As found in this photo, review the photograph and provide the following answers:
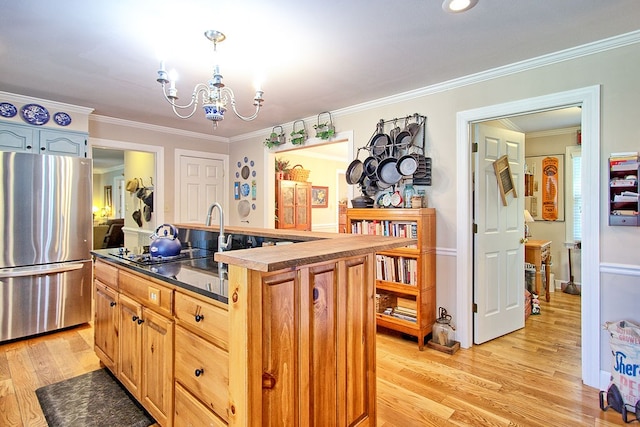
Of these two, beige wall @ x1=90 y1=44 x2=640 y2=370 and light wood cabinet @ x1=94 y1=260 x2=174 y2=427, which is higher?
beige wall @ x1=90 y1=44 x2=640 y2=370

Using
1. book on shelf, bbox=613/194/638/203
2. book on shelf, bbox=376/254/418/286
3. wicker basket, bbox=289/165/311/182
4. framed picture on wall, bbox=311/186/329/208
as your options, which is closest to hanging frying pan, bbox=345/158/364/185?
book on shelf, bbox=376/254/418/286

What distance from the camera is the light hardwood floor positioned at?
1.97 meters

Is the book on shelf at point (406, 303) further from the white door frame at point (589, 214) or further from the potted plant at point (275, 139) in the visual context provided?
the potted plant at point (275, 139)

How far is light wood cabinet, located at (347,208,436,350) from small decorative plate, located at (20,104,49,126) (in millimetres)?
3415

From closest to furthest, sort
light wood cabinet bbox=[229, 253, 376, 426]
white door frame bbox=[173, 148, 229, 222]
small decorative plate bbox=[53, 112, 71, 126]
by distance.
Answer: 1. light wood cabinet bbox=[229, 253, 376, 426]
2. small decorative plate bbox=[53, 112, 71, 126]
3. white door frame bbox=[173, 148, 229, 222]

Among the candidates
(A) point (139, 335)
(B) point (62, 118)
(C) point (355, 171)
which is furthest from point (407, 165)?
(B) point (62, 118)

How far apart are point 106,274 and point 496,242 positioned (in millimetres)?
3384

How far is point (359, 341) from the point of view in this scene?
5.30 ft

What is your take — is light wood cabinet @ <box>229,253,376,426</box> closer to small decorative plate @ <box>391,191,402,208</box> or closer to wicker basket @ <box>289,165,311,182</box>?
small decorative plate @ <box>391,191,402,208</box>

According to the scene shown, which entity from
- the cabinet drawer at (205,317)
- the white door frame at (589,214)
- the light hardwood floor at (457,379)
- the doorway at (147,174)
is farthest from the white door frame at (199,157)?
the white door frame at (589,214)

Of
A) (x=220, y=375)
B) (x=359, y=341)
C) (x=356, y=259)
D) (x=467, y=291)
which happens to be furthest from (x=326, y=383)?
(x=467, y=291)

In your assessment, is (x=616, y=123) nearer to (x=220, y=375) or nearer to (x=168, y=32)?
(x=220, y=375)

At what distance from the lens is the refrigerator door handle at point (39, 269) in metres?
3.07

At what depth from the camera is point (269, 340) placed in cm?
121
